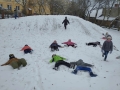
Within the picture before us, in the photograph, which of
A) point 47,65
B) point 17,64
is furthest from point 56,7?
point 17,64

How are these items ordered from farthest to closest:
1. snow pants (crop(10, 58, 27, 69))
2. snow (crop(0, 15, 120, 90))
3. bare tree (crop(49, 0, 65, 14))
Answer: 1. bare tree (crop(49, 0, 65, 14))
2. snow pants (crop(10, 58, 27, 69))
3. snow (crop(0, 15, 120, 90))

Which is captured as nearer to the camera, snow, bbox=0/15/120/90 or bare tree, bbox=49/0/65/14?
snow, bbox=0/15/120/90

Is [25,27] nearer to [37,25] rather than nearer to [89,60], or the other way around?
[37,25]

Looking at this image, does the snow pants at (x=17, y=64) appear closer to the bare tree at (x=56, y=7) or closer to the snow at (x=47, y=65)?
the snow at (x=47, y=65)

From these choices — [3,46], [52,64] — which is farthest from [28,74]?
[3,46]

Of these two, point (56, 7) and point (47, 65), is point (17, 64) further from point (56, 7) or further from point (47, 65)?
point (56, 7)

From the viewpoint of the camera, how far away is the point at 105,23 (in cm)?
4091

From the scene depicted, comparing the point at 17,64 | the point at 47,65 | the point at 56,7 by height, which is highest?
the point at 56,7

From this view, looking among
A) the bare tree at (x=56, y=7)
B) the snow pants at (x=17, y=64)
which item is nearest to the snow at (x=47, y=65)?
the snow pants at (x=17, y=64)

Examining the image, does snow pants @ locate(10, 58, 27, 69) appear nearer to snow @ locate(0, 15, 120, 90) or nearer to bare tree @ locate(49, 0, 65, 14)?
snow @ locate(0, 15, 120, 90)

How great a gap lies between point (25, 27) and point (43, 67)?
12956 millimetres

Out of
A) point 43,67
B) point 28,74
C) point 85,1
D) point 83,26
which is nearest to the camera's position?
point 28,74

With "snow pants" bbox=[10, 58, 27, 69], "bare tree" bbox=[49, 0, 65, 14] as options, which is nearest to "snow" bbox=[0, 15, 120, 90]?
"snow pants" bbox=[10, 58, 27, 69]

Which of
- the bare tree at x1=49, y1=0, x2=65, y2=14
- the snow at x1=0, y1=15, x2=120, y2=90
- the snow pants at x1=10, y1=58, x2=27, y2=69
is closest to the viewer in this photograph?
the snow at x1=0, y1=15, x2=120, y2=90
